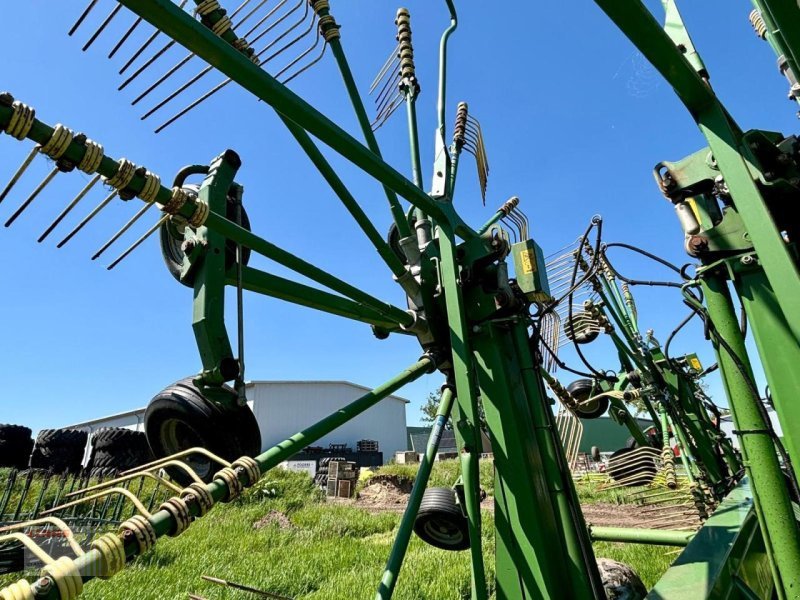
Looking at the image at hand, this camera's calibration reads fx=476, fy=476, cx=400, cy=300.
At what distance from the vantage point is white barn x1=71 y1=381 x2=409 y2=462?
109 ft

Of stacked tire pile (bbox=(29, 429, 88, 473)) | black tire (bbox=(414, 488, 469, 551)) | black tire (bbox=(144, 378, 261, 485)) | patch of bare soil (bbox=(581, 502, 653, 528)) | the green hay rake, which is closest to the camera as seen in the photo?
the green hay rake

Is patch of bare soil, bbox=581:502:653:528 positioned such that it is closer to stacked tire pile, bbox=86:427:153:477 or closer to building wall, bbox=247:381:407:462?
stacked tire pile, bbox=86:427:153:477

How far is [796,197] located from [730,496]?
6.94 ft

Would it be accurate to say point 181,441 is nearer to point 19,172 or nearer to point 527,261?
point 19,172

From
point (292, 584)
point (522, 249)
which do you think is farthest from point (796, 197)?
point (292, 584)

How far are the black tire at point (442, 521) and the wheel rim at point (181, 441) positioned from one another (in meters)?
1.31

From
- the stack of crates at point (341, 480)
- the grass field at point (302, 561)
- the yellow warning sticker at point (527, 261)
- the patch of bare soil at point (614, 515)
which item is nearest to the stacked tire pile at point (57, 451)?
the grass field at point (302, 561)

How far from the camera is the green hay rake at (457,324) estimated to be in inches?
67.4

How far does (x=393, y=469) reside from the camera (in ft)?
59.3

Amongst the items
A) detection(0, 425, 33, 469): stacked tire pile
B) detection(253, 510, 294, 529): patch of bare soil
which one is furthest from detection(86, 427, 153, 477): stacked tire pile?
detection(253, 510, 294, 529): patch of bare soil

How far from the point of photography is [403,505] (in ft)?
43.0

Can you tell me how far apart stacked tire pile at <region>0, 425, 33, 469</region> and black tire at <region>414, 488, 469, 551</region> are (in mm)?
10931

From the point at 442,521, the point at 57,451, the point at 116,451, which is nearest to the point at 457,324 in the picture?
the point at 442,521

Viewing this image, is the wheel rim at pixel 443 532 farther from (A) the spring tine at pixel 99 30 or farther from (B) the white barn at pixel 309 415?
(B) the white barn at pixel 309 415
